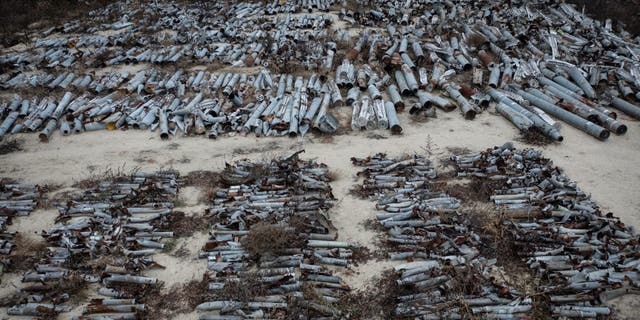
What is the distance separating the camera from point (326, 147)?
1317 centimetres

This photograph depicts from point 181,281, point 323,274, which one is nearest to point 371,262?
point 323,274

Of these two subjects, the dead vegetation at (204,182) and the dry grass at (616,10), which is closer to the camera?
the dead vegetation at (204,182)

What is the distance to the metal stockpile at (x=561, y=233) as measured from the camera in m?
7.71

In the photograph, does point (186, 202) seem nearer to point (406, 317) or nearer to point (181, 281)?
point (181, 281)

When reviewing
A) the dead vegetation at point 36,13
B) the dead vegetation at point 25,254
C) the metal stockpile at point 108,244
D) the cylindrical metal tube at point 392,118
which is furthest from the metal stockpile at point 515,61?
the dead vegetation at point 36,13

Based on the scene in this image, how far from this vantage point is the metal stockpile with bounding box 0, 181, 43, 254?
9.65 meters

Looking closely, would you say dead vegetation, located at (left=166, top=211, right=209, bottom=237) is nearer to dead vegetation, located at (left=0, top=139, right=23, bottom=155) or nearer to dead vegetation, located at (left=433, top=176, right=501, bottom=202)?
dead vegetation, located at (left=433, top=176, right=501, bottom=202)

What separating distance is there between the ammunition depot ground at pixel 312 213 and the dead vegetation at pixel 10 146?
51 mm

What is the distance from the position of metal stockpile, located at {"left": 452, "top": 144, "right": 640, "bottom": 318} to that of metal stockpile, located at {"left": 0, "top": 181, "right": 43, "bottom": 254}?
10.8 meters

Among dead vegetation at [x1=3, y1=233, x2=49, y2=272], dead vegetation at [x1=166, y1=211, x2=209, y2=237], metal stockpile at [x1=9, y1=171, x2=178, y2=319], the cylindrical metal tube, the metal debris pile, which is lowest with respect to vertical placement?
dead vegetation at [x1=166, y1=211, x2=209, y2=237]

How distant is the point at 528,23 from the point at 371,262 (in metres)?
17.1

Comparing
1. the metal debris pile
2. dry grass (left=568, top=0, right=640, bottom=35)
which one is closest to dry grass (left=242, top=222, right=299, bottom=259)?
the metal debris pile

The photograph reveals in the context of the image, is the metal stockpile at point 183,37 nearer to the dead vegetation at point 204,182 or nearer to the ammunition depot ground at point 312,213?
the ammunition depot ground at point 312,213

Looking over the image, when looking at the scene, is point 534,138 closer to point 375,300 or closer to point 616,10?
point 375,300
